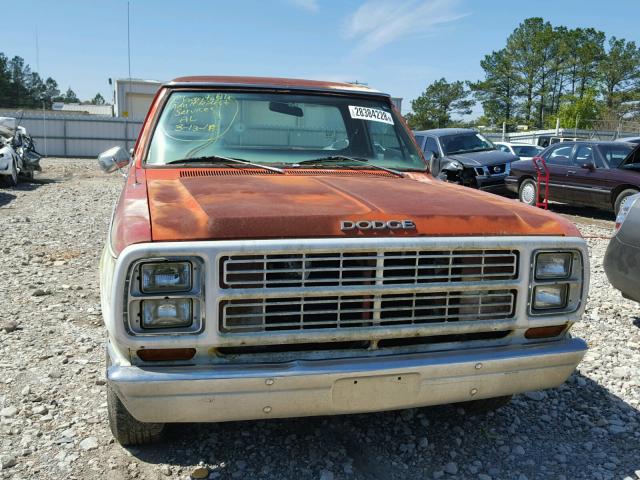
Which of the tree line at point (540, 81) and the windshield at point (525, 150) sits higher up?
the tree line at point (540, 81)

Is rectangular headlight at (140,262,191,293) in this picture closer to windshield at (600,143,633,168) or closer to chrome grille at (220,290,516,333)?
chrome grille at (220,290,516,333)

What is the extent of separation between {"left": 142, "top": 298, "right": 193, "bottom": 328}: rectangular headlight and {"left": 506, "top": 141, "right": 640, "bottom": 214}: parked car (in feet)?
31.3

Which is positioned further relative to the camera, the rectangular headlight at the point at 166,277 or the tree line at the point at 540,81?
the tree line at the point at 540,81

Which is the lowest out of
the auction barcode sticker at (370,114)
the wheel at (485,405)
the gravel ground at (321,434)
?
the gravel ground at (321,434)

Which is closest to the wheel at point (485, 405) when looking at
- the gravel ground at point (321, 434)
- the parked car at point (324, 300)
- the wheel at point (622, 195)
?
the gravel ground at point (321, 434)

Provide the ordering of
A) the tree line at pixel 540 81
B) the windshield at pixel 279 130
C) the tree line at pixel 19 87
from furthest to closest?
the tree line at pixel 19 87, the tree line at pixel 540 81, the windshield at pixel 279 130

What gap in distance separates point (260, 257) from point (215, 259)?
0.58 ft

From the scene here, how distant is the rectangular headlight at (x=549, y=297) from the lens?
9.04 ft

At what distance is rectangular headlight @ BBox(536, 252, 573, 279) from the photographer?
2.74 m

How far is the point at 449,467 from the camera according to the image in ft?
9.65

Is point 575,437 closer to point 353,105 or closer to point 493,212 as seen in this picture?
point 493,212

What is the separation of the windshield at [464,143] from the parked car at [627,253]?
946 centimetres

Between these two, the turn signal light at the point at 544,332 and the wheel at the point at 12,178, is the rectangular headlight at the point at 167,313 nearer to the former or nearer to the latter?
the turn signal light at the point at 544,332

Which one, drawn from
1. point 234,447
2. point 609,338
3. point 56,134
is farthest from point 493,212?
point 56,134
